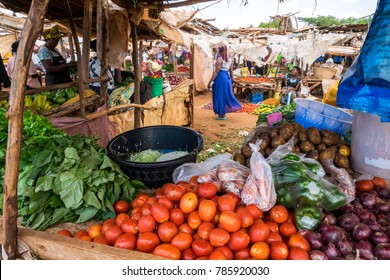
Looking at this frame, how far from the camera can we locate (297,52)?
10.4 m

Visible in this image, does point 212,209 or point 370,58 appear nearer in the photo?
point 212,209

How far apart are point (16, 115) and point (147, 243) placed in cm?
106

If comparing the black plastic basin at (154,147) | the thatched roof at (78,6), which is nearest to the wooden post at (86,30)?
the thatched roof at (78,6)

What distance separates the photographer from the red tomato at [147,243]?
1.73 metres

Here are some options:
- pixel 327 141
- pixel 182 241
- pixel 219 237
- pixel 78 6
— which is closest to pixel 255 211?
pixel 219 237

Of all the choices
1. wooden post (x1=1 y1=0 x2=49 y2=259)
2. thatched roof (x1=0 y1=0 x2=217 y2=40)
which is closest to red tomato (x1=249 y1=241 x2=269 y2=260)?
wooden post (x1=1 y1=0 x2=49 y2=259)

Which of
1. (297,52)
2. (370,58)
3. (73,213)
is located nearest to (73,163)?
(73,213)

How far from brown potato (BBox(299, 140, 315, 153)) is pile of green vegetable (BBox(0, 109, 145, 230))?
→ 61.2 inches

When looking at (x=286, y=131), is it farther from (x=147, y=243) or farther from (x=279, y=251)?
(x=147, y=243)

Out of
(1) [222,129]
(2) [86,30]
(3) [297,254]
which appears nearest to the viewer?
(3) [297,254]

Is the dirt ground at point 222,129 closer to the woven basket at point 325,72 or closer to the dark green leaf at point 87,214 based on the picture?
the dark green leaf at point 87,214

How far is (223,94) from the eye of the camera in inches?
383

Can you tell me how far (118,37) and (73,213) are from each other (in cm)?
384
